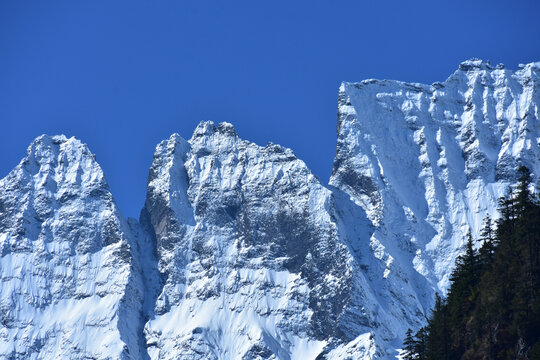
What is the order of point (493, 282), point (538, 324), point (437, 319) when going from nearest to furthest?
point (538, 324), point (493, 282), point (437, 319)

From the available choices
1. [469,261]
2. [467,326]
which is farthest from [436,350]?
[469,261]

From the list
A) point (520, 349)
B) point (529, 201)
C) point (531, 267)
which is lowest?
point (520, 349)

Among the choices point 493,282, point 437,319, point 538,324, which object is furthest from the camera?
point 437,319

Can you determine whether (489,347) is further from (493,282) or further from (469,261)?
(469,261)

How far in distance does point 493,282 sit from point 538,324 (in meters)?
9.66

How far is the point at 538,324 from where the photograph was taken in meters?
99.6

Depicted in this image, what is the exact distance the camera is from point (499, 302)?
345 feet

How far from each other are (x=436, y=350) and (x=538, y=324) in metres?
15.1

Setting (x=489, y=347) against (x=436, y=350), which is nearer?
(x=489, y=347)

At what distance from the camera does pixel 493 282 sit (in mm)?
108750

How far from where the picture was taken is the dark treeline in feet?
333

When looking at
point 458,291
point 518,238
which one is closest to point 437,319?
point 458,291

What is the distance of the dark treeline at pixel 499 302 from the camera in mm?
101500

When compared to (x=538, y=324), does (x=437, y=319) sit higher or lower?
higher
